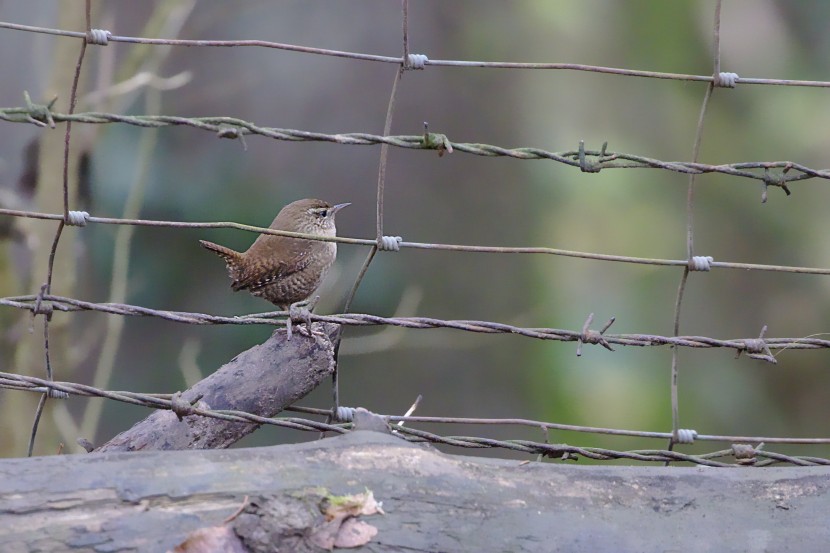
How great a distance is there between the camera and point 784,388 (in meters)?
5.88

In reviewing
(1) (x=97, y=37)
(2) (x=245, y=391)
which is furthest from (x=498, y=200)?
(1) (x=97, y=37)

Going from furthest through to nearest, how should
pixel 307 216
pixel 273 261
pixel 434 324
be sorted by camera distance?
pixel 307 216, pixel 273 261, pixel 434 324

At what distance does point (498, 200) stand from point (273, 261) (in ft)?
10.6

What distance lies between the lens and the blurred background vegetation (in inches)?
218

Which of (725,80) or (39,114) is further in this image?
(725,80)

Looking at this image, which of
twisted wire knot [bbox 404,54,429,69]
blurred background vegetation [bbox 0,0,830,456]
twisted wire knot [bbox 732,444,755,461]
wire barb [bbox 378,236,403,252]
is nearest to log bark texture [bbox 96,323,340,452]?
wire barb [bbox 378,236,403,252]

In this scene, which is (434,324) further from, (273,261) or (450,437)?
(273,261)

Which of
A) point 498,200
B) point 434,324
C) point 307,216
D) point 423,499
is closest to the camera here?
point 423,499

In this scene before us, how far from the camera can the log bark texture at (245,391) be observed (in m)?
1.84

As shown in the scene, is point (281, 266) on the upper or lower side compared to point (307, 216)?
lower

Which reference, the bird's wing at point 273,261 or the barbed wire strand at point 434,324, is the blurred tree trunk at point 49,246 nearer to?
the bird's wing at point 273,261

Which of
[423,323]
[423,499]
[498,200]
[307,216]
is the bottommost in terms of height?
[423,499]

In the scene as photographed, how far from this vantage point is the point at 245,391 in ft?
6.35

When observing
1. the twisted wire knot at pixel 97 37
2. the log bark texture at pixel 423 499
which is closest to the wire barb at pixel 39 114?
the twisted wire knot at pixel 97 37
